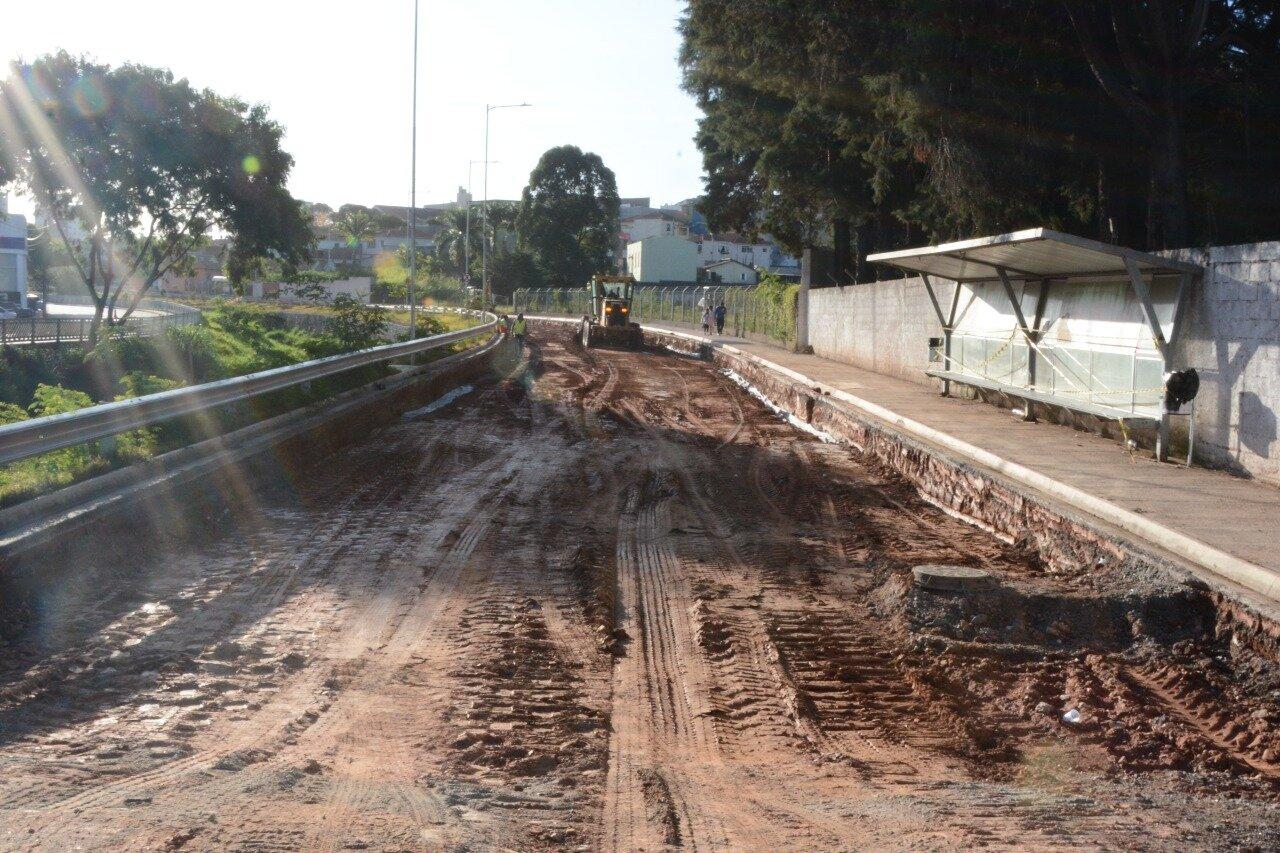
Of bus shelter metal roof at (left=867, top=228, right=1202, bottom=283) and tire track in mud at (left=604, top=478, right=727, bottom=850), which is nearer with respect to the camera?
tire track in mud at (left=604, top=478, right=727, bottom=850)

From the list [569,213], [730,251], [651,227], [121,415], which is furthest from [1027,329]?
[651,227]

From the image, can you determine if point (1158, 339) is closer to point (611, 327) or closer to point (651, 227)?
point (611, 327)

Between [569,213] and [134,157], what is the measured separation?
60593 millimetres

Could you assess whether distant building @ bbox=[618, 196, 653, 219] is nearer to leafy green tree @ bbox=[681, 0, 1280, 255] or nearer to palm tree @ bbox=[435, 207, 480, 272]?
palm tree @ bbox=[435, 207, 480, 272]

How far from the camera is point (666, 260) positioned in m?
110

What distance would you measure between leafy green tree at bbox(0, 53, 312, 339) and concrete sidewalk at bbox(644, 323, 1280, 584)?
85.0ft

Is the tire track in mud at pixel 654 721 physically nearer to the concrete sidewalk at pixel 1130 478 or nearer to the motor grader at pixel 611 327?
the concrete sidewalk at pixel 1130 478

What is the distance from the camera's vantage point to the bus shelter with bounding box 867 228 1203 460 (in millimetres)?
12344

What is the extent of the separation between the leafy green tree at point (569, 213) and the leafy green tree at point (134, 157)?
55.3m

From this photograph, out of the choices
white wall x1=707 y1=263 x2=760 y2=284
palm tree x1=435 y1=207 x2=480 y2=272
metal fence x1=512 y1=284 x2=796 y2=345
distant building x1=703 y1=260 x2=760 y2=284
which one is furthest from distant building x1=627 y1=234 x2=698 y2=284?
metal fence x1=512 y1=284 x2=796 y2=345

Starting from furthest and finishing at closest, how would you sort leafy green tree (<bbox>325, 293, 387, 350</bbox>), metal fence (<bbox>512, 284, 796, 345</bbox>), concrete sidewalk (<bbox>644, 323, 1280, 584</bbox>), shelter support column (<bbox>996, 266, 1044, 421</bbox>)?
1. metal fence (<bbox>512, 284, 796, 345</bbox>)
2. leafy green tree (<bbox>325, 293, 387, 350</bbox>)
3. shelter support column (<bbox>996, 266, 1044, 421</bbox>)
4. concrete sidewalk (<bbox>644, 323, 1280, 584</bbox>)

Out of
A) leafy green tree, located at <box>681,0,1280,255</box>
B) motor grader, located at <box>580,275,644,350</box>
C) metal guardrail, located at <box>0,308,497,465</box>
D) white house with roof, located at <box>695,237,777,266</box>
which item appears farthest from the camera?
white house with roof, located at <box>695,237,777,266</box>

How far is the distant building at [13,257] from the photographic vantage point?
72438 mm

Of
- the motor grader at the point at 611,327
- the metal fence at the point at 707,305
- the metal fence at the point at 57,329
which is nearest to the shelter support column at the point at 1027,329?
the metal fence at the point at 707,305
